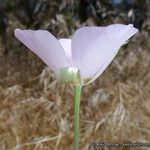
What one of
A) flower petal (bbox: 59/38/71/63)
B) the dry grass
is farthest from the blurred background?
flower petal (bbox: 59/38/71/63)

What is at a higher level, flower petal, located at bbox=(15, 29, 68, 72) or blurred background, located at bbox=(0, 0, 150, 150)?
flower petal, located at bbox=(15, 29, 68, 72)

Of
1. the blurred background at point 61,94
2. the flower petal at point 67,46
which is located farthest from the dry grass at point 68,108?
the flower petal at point 67,46

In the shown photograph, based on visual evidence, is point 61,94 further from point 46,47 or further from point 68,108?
point 46,47

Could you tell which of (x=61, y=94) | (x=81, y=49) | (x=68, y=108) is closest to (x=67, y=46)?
(x=81, y=49)

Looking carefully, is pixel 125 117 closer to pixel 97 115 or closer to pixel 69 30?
pixel 97 115

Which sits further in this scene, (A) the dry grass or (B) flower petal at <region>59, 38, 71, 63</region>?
(A) the dry grass

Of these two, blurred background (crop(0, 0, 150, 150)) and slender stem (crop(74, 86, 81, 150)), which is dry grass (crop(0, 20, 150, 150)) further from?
slender stem (crop(74, 86, 81, 150))
